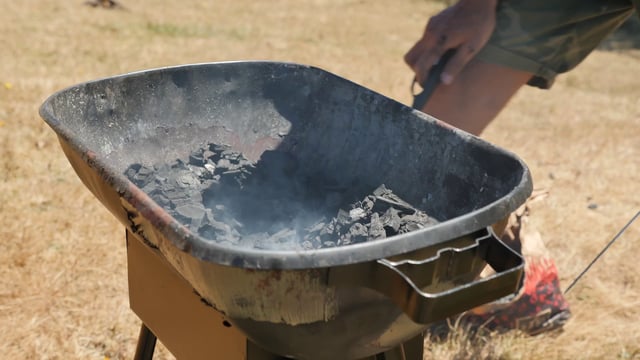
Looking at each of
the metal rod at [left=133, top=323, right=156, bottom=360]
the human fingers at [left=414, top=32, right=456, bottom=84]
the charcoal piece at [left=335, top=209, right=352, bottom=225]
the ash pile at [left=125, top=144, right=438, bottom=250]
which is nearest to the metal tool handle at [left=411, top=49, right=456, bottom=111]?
the human fingers at [left=414, top=32, right=456, bottom=84]

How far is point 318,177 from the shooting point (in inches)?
71.7

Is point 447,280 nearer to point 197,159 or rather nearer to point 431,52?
point 197,159

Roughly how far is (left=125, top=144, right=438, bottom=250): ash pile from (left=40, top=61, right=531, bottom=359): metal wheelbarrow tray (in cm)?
7

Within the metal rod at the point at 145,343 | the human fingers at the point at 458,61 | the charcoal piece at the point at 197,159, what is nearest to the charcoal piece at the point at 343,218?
the charcoal piece at the point at 197,159

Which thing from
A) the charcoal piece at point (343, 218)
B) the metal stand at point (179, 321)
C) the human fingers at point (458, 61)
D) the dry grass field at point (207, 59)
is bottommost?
the dry grass field at point (207, 59)

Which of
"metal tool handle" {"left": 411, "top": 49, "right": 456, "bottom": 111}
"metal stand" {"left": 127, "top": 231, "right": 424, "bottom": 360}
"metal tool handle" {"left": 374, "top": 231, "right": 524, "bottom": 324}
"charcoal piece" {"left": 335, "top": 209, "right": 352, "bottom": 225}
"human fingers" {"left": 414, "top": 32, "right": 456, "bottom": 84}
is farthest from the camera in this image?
"metal tool handle" {"left": 411, "top": 49, "right": 456, "bottom": 111}

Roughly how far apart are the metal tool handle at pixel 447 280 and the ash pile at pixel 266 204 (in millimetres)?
361

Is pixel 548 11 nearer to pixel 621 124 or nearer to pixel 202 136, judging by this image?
pixel 202 136

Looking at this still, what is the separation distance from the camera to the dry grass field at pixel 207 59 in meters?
2.50

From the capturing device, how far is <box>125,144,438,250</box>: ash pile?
57.1 inches

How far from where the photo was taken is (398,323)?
114cm

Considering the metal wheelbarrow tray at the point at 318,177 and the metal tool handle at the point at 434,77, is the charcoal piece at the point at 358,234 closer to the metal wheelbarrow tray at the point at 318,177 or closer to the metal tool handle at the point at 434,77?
the metal wheelbarrow tray at the point at 318,177

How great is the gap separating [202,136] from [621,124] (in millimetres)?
4950

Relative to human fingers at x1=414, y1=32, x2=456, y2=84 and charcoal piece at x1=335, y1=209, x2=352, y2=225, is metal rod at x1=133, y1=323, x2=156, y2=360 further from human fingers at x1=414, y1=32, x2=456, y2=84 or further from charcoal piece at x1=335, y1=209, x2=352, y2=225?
human fingers at x1=414, y1=32, x2=456, y2=84
